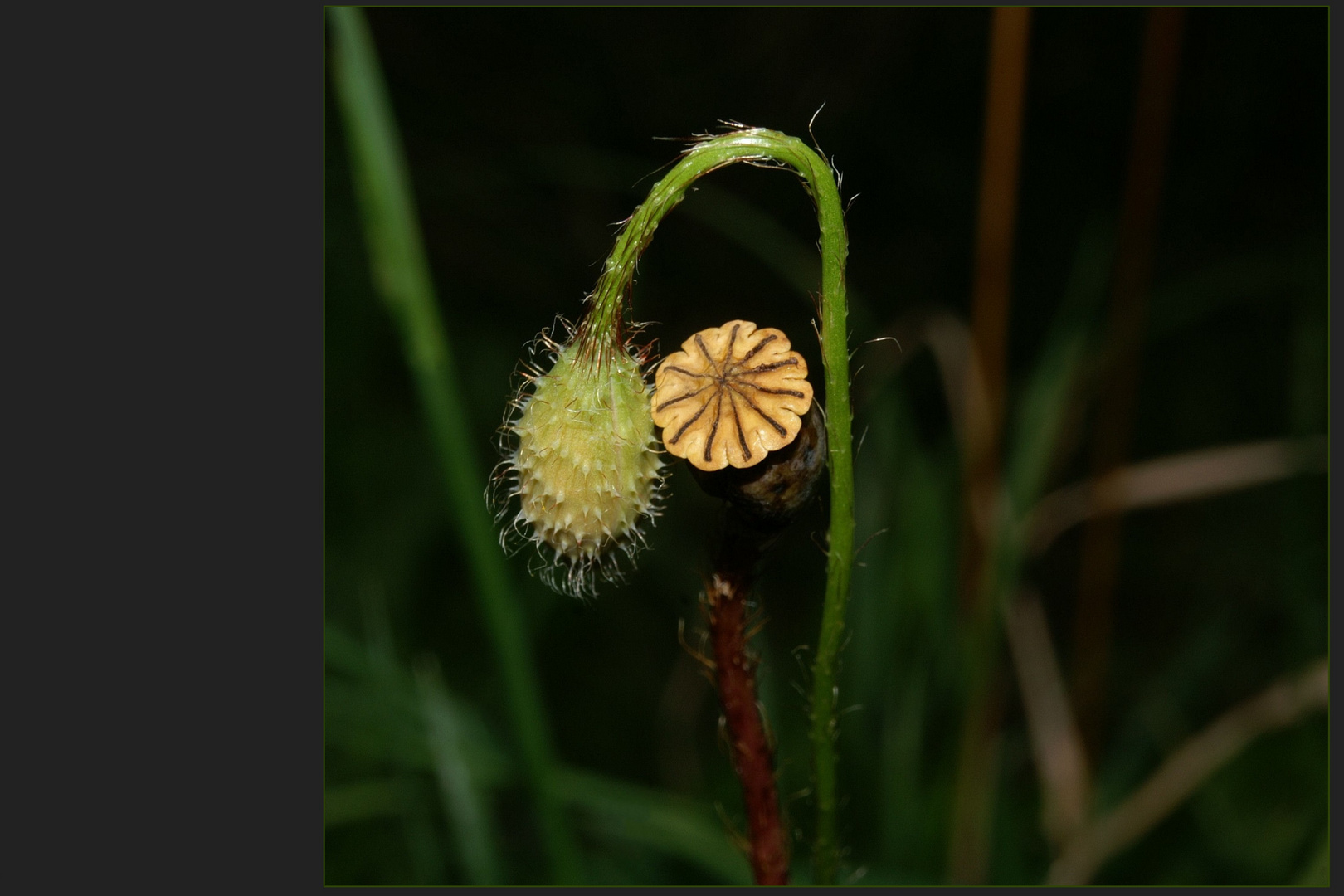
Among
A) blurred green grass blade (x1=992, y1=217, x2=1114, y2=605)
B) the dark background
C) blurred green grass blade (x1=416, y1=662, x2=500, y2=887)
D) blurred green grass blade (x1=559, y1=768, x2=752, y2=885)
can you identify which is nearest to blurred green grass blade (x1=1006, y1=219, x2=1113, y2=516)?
blurred green grass blade (x1=992, y1=217, x2=1114, y2=605)

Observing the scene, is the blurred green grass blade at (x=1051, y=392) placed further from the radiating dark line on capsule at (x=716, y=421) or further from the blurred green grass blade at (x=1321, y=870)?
the radiating dark line on capsule at (x=716, y=421)

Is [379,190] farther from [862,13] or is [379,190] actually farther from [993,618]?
[862,13]

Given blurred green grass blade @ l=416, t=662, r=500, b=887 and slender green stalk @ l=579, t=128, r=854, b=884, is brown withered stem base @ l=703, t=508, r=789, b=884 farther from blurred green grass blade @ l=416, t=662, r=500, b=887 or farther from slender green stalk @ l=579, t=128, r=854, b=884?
blurred green grass blade @ l=416, t=662, r=500, b=887

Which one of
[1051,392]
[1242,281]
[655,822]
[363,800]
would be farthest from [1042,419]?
[363,800]

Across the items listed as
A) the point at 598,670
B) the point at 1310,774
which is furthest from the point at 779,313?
the point at 1310,774

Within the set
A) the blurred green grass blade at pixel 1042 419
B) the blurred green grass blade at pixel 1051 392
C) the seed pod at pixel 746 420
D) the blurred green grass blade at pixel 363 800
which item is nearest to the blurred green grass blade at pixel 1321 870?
the blurred green grass blade at pixel 1042 419

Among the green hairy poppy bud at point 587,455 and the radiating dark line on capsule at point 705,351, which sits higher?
the radiating dark line on capsule at point 705,351

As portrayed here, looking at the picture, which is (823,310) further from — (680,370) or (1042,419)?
(1042,419)
